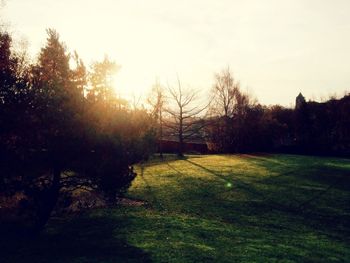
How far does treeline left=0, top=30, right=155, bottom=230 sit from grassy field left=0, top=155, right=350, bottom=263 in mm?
2193

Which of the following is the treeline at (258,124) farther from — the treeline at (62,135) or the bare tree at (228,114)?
the treeline at (62,135)

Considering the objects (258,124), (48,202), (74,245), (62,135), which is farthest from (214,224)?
(258,124)

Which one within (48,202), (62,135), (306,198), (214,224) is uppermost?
(62,135)

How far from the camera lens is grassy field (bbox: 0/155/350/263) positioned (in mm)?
14008

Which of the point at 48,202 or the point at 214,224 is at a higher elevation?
the point at 48,202

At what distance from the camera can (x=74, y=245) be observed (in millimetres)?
14906

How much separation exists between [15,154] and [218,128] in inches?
1701

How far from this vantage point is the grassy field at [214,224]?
14008 mm

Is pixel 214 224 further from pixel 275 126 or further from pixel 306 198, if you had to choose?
pixel 275 126

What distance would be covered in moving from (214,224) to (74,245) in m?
7.58

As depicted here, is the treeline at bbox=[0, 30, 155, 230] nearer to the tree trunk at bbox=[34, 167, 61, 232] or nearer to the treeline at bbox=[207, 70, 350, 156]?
the tree trunk at bbox=[34, 167, 61, 232]

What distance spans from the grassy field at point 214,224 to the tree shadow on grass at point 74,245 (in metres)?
0.04

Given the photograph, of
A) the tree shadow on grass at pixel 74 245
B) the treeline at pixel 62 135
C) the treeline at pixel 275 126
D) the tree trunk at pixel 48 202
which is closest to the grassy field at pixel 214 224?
the tree shadow on grass at pixel 74 245

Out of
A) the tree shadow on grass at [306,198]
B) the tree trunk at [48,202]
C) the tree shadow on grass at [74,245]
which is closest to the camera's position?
the tree shadow on grass at [74,245]
